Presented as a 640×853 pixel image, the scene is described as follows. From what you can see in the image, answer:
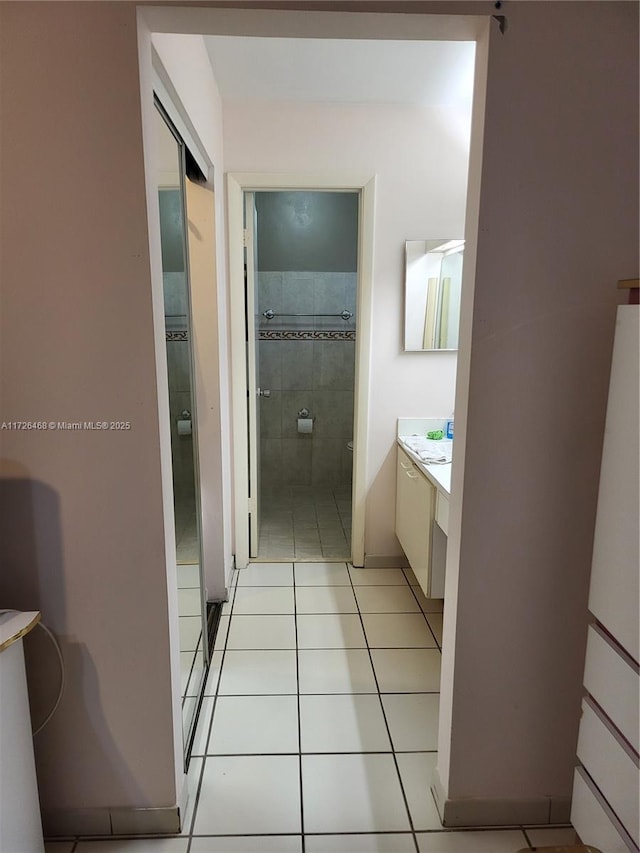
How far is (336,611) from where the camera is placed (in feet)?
8.70

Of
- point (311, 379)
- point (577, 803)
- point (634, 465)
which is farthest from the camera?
point (311, 379)

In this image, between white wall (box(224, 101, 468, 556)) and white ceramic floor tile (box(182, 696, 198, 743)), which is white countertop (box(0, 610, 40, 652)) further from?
white wall (box(224, 101, 468, 556))

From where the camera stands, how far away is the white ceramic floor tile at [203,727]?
1.80 m

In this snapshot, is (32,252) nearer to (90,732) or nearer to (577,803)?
(90,732)

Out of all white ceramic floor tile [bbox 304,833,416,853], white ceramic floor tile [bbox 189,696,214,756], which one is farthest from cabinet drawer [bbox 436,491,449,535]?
white ceramic floor tile [bbox 189,696,214,756]

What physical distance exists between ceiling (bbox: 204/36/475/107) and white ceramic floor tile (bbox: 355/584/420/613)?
98.6 inches

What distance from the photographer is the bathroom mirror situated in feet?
9.14

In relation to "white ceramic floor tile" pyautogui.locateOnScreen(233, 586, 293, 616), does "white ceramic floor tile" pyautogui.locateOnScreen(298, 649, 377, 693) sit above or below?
below

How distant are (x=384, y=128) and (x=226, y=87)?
802 millimetres

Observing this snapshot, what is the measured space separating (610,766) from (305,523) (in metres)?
2.69

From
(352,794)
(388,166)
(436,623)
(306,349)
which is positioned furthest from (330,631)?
(306,349)

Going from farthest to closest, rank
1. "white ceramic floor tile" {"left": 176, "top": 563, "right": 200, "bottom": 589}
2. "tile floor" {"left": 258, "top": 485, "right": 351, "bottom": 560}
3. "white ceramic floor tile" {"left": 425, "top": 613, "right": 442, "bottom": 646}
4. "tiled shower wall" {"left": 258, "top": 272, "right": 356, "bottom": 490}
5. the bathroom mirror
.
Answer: "tiled shower wall" {"left": 258, "top": 272, "right": 356, "bottom": 490}, "tile floor" {"left": 258, "top": 485, "right": 351, "bottom": 560}, the bathroom mirror, "white ceramic floor tile" {"left": 425, "top": 613, "right": 442, "bottom": 646}, "white ceramic floor tile" {"left": 176, "top": 563, "right": 200, "bottom": 589}

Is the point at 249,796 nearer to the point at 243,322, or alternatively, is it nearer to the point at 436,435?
the point at 436,435

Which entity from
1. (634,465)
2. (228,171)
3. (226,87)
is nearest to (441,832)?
(634,465)
